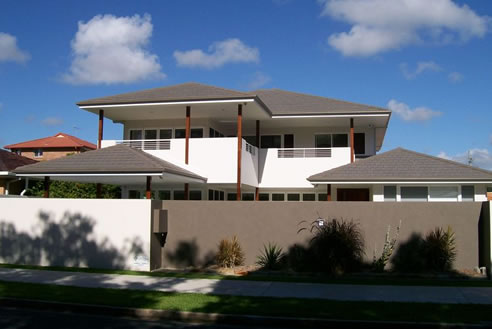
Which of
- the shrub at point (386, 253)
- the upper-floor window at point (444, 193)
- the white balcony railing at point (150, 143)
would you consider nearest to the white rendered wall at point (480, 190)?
the upper-floor window at point (444, 193)

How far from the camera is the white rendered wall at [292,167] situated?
25.5m

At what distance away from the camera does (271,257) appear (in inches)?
625

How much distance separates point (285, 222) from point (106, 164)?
24.7 feet

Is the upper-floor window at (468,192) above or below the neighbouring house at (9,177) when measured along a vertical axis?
below

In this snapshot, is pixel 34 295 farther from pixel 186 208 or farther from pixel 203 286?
pixel 186 208

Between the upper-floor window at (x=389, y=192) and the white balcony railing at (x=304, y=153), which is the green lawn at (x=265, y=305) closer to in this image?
the upper-floor window at (x=389, y=192)

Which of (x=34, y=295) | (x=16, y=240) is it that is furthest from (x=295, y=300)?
(x=16, y=240)

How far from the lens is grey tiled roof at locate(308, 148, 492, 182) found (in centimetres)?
2023

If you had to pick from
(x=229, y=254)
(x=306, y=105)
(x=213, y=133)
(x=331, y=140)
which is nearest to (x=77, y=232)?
(x=229, y=254)

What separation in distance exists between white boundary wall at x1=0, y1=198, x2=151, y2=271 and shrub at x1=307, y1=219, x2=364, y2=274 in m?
5.28

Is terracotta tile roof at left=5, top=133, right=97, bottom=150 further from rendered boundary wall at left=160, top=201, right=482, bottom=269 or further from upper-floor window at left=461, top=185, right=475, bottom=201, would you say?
upper-floor window at left=461, top=185, right=475, bottom=201

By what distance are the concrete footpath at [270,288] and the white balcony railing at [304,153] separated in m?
13.4

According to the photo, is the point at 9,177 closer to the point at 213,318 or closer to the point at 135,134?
the point at 135,134

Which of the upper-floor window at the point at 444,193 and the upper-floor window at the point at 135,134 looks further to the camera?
the upper-floor window at the point at 135,134
